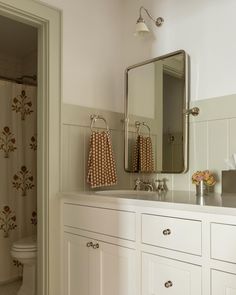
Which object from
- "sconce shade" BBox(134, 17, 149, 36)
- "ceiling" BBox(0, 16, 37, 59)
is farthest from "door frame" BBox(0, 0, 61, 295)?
"ceiling" BBox(0, 16, 37, 59)

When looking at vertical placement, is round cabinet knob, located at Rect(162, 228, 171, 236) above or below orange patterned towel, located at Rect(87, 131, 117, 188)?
below

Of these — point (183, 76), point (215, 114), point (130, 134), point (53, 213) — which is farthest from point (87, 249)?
point (183, 76)

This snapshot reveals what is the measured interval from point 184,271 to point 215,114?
3.11 ft

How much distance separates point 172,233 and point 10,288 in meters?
1.99

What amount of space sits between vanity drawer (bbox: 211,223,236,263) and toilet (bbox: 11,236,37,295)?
5.29 feet

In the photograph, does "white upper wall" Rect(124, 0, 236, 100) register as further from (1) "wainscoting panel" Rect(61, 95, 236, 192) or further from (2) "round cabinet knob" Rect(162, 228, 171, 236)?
(2) "round cabinet knob" Rect(162, 228, 171, 236)

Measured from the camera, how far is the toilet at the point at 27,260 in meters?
2.40

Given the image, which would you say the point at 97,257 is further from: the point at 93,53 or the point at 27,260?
the point at 93,53

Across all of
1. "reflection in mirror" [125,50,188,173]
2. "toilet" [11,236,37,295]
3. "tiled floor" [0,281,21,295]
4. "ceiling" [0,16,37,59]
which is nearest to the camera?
"reflection in mirror" [125,50,188,173]

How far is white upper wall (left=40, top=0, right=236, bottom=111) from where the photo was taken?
187 cm

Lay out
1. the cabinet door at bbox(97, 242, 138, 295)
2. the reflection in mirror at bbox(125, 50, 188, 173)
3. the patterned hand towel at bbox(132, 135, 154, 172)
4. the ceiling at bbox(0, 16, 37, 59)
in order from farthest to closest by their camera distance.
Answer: the ceiling at bbox(0, 16, 37, 59) → the patterned hand towel at bbox(132, 135, 154, 172) → the reflection in mirror at bbox(125, 50, 188, 173) → the cabinet door at bbox(97, 242, 138, 295)

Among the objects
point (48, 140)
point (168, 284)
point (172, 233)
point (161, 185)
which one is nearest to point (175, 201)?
point (172, 233)

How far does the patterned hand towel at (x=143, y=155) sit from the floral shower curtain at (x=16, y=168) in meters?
1.23

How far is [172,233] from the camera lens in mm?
1358
